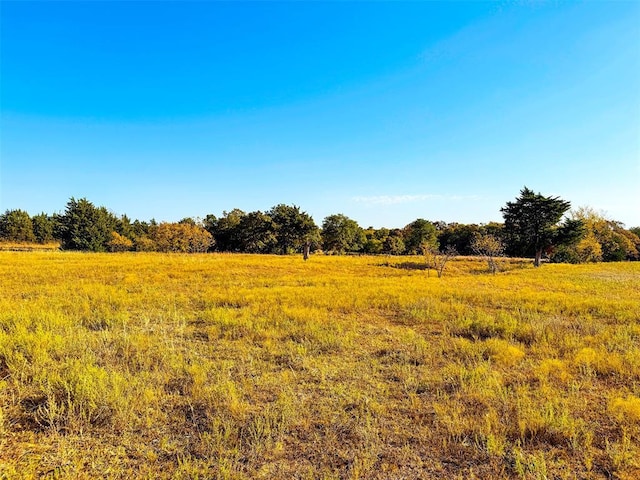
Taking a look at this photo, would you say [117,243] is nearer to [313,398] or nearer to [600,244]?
[313,398]

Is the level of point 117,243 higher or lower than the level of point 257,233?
lower

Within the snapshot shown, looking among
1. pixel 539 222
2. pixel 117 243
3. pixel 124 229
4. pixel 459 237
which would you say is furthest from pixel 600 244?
pixel 124 229

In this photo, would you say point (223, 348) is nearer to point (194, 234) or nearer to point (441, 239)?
point (194, 234)

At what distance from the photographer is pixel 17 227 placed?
244 ft

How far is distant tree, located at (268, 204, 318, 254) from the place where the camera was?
169 ft

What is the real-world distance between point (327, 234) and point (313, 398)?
66.1 metres

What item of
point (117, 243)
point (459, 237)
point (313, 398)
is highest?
point (459, 237)

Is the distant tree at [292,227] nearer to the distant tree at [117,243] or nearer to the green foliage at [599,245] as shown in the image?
the distant tree at [117,243]

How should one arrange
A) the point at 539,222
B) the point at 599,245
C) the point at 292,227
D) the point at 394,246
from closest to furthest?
the point at 539,222 → the point at 599,245 → the point at 292,227 → the point at 394,246

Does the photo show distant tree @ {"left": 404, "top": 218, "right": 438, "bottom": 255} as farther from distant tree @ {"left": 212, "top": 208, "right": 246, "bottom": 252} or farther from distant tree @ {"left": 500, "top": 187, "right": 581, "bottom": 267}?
distant tree @ {"left": 212, "top": 208, "right": 246, "bottom": 252}

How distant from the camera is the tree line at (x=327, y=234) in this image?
3828 centimetres

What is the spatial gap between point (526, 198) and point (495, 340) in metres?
38.6

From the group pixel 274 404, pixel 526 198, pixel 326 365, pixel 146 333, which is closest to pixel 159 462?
pixel 274 404

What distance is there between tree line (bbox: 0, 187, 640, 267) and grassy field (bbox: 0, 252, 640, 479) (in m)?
27.4
